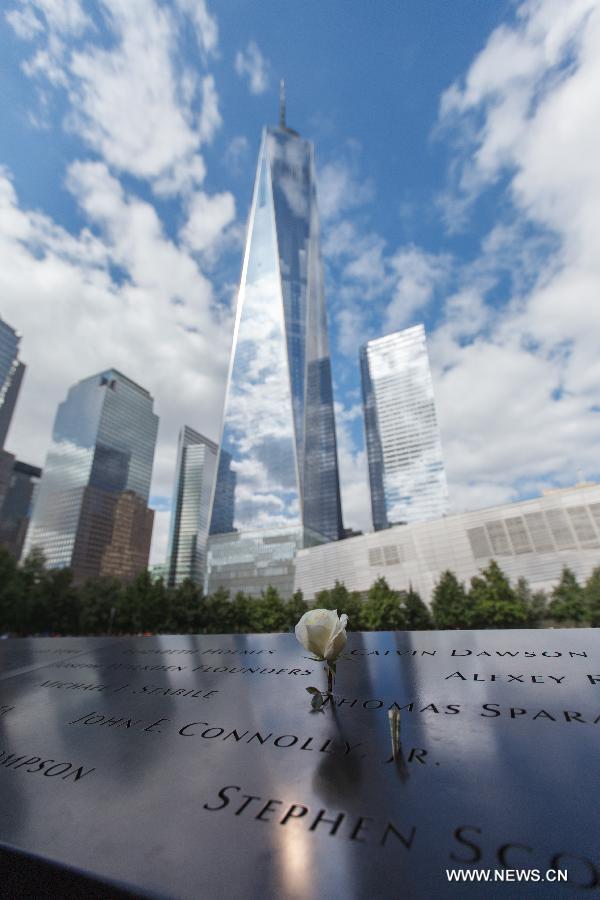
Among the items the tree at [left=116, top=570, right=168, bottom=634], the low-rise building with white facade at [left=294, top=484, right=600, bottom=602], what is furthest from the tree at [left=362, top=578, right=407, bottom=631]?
the tree at [left=116, top=570, right=168, bottom=634]

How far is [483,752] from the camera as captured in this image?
205cm

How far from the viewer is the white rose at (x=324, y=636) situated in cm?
253

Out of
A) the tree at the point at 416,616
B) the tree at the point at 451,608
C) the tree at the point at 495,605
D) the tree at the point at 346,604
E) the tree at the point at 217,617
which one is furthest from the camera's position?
the tree at the point at 217,617

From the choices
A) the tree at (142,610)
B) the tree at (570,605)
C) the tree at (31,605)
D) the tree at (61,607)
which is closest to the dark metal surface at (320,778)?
the tree at (570,605)

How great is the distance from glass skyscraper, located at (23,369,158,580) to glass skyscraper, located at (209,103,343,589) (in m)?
55.3

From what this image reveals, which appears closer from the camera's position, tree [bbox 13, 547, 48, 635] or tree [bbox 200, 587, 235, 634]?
tree [bbox 13, 547, 48, 635]

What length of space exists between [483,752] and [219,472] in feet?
366

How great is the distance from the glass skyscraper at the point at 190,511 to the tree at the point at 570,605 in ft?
481

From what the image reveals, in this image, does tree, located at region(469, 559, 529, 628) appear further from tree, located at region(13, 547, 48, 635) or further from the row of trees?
tree, located at region(13, 547, 48, 635)

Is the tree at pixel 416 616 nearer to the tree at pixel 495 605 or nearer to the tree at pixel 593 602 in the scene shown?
the tree at pixel 495 605

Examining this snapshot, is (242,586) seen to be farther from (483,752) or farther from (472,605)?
(483,752)

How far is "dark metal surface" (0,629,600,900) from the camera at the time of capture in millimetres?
1390

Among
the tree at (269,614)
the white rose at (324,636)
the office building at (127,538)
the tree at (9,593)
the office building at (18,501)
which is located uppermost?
the office building at (18,501)

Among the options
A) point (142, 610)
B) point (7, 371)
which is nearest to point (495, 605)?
point (142, 610)
